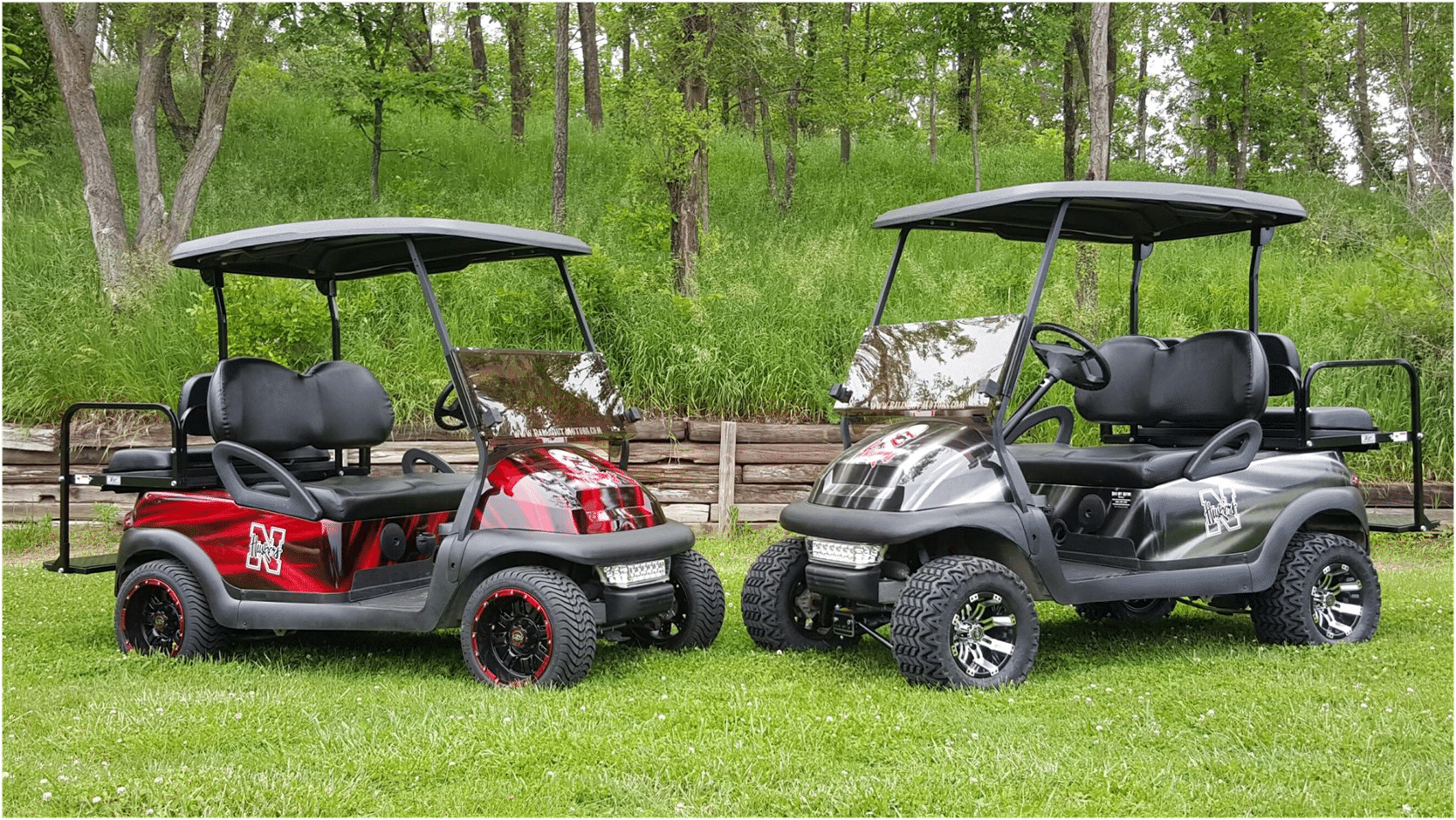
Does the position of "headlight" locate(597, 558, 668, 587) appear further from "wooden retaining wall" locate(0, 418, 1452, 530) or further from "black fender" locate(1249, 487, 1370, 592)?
"wooden retaining wall" locate(0, 418, 1452, 530)

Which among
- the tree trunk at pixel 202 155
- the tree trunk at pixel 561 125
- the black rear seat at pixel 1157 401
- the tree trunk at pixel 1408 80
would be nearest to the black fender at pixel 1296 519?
the black rear seat at pixel 1157 401

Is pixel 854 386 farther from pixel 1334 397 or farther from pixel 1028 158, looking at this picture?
pixel 1028 158

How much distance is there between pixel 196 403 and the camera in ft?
19.7

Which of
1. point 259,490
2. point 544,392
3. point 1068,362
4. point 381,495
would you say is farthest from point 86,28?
point 1068,362

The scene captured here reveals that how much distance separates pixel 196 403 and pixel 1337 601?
5.64 metres

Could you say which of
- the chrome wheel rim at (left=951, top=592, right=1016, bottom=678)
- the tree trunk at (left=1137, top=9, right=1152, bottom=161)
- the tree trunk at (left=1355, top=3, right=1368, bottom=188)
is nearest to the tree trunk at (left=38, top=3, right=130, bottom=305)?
the chrome wheel rim at (left=951, top=592, right=1016, bottom=678)

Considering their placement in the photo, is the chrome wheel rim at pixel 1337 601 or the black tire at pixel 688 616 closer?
the black tire at pixel 688 616

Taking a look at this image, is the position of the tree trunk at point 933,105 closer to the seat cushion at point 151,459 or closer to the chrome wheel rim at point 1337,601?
the chrome wheel rim at point 1337,601

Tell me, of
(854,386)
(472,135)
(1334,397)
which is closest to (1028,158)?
(472,135)

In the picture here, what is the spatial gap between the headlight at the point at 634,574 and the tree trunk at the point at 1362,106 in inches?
705

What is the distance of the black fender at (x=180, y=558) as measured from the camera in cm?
550

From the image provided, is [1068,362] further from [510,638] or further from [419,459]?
[419,459]

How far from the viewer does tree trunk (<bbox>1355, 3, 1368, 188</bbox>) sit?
19.9 metres

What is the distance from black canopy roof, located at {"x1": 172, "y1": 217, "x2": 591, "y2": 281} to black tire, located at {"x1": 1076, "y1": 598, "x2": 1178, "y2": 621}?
133 inches
